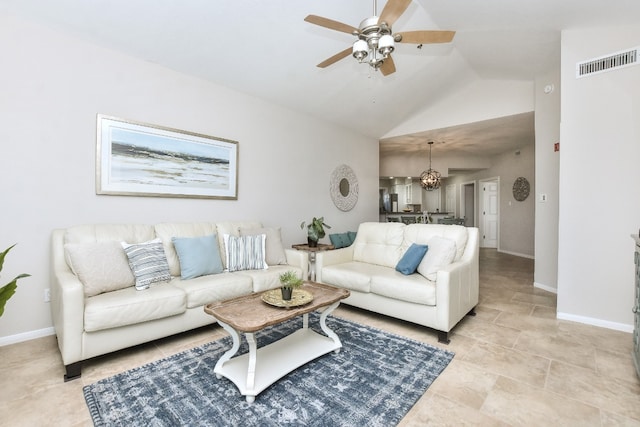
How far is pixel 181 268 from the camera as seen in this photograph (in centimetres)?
278

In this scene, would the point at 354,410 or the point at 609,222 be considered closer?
the point at 354,410

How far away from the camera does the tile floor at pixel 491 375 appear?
160cm

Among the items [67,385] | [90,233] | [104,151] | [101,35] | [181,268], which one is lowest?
[67,385]

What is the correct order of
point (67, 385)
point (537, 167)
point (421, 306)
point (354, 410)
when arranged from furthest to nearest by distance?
point (537, 167)
point (421, 306)
point (67, 385)
point (354, 410)

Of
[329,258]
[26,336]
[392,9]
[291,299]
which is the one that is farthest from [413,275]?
[26,336]

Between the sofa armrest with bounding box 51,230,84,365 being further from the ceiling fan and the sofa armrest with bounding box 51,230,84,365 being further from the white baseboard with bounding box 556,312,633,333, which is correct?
the white baseboard with bounding box 556,312,633,333

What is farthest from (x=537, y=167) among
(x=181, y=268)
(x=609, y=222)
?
(x=181, y=268)

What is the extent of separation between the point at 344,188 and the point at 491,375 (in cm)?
394

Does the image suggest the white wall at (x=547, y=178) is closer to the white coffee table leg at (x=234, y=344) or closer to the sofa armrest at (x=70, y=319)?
the white coffee table leg at (x=234, y=344)

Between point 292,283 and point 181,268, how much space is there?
4.37 feet

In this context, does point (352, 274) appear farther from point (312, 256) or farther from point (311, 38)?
point (311, 38)

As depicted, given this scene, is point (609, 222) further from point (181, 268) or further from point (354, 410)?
point (181, 268)

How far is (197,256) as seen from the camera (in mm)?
2826

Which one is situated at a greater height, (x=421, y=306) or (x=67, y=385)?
(x=421, y=306)
